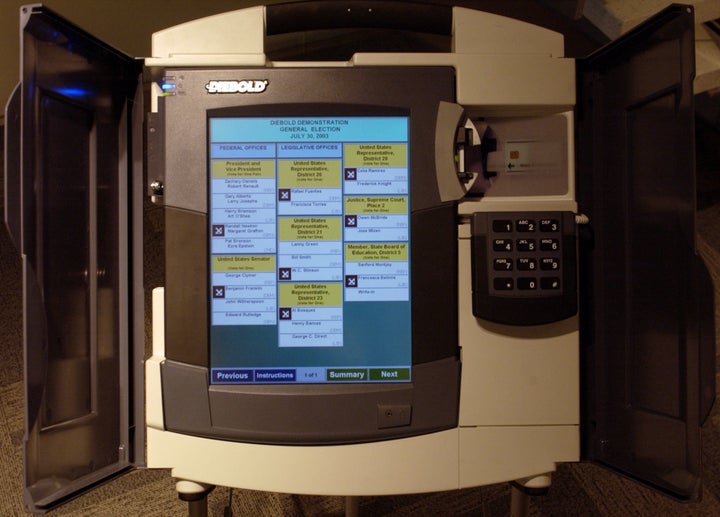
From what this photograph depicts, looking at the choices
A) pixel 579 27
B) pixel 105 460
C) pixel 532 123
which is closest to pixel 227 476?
pixel 105 460

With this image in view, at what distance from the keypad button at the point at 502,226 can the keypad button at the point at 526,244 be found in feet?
0.07

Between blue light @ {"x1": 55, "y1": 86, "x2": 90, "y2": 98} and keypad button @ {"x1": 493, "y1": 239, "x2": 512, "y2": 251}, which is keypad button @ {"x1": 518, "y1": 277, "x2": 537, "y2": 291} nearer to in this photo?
keypad button @ {"x1": 493, "y1": 239, "x2": 512, "y2": 251}

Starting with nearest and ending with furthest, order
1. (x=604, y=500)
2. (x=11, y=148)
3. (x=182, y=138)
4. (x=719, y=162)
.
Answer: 1. (x=11, y=148)
2. (x=182, y=138)
3. (x=604, y=500)
4. (x=719, y=162)

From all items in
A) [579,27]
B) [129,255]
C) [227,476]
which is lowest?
[227,476]

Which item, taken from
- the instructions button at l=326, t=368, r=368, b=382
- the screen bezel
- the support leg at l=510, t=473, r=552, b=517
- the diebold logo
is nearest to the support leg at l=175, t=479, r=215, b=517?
the screen bezel

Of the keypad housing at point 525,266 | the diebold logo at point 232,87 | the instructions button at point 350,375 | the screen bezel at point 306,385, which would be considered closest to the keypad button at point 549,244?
the keypad housing at point 525,266

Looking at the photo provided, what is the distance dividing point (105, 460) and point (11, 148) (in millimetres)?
436

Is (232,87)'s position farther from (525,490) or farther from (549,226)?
(525,490)

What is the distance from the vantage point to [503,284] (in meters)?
A: 0.76

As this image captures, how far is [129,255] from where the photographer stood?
0.82 m

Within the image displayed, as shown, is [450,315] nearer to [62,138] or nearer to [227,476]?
[227,476]

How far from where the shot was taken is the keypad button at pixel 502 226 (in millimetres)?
763

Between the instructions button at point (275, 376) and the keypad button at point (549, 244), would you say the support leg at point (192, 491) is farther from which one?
the keypad button at point (549, 244)

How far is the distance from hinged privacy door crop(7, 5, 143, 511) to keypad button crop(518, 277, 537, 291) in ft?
1.79
